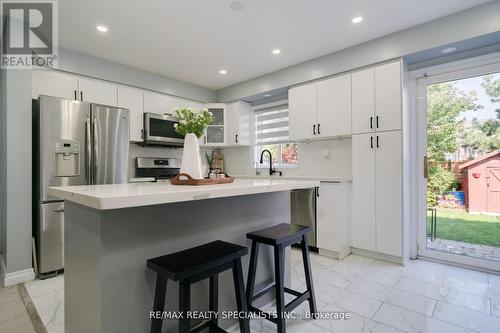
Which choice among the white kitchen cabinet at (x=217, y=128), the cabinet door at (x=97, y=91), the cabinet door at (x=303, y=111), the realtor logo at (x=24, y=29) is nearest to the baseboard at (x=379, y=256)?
the cabinet door at (x=303, y=111)

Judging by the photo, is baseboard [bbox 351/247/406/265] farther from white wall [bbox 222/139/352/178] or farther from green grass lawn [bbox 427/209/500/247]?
white wall [bbox 222/139/352/178]

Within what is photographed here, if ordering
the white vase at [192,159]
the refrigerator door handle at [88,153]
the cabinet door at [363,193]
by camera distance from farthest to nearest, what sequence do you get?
the cabinet door at [363,193] < the refrigerator door handle at [88,153] < the white vase at [192,159]

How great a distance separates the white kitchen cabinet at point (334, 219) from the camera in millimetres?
3054

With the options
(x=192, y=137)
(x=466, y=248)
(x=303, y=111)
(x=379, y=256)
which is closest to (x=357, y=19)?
(x=303, y=111)

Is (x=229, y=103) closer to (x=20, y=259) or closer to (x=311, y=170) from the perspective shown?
(x=311, y=170)

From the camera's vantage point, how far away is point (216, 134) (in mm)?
4695

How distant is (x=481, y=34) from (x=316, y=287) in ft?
9.20

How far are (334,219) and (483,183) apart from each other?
1.56 metres

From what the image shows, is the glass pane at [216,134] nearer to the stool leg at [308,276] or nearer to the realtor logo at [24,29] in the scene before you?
the realtor logo at [24,29]

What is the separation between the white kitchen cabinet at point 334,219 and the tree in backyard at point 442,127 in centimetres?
96

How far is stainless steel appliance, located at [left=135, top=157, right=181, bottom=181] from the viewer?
3988 mm

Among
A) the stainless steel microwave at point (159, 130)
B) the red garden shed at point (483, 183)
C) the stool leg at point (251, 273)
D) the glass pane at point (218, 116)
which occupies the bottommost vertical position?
the stool leg at point (251, 273)

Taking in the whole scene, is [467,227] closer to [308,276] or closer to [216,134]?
[308,276]

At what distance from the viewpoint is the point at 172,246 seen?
1423 millimetres
